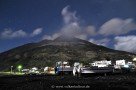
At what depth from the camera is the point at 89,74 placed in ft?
624

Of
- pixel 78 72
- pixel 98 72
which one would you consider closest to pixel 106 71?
pixel 98 72

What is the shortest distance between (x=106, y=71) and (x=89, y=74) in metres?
16.0

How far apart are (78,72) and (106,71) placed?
23.8m

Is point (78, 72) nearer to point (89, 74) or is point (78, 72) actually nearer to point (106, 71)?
point (89, 74)

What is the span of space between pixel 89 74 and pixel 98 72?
7893 millimetres

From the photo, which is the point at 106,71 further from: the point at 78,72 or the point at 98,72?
the point at 78,72

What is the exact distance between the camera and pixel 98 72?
193750 millimetres

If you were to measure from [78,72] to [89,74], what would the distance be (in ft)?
27.4

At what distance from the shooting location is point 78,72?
188 metres

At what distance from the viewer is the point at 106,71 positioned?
198625mm

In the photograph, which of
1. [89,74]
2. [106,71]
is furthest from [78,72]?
[106,71]
